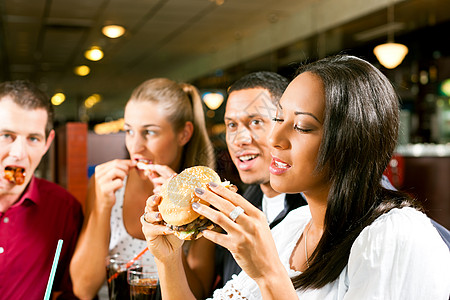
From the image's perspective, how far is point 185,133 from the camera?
7.25 ft

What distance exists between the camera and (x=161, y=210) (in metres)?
1.22

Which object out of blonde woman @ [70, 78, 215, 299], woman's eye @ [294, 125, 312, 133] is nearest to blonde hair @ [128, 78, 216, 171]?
blonde woman @ [70, 78, 215, 299]

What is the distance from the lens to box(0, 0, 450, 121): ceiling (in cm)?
730

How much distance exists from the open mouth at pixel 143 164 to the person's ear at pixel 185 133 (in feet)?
0.64

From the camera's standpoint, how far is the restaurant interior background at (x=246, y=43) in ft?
21.5

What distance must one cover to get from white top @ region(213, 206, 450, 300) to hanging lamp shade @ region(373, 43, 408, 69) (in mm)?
5751

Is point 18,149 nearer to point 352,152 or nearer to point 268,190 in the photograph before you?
point 268,190

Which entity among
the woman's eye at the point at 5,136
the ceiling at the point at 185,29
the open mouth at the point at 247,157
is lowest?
the open mouth at the point at 247,157

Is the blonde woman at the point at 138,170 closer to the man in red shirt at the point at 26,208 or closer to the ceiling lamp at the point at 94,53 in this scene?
the man in red shirt at the point at 26,208

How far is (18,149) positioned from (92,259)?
56 cm

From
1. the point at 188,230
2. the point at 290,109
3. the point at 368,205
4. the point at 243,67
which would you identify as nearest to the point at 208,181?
the point at 188,230

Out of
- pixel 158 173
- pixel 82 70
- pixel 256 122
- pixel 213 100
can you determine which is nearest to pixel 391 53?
pixel 213 100

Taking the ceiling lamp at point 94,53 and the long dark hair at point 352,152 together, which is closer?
the long dark hair at point 352,152

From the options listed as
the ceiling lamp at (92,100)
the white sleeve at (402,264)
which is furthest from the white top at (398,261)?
the ceiling lamp at (92,100)
